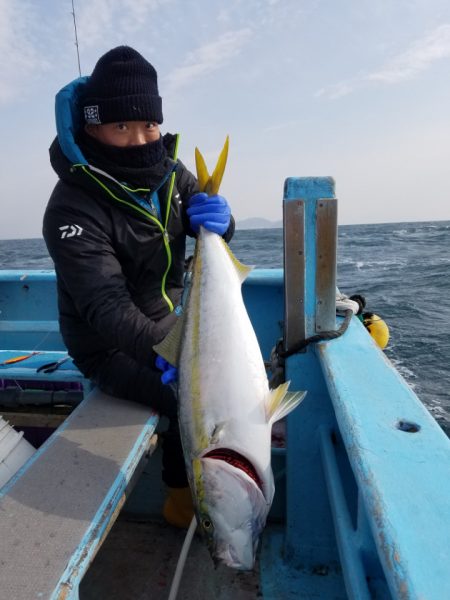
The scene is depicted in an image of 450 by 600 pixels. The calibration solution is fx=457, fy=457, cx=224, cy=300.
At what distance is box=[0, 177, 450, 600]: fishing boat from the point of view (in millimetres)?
1219

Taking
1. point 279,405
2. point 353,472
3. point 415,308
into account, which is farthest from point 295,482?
point 415,308

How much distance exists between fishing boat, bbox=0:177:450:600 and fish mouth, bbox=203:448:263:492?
361 millimetres

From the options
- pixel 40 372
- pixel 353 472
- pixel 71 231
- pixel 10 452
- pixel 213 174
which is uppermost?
pixel 213 174

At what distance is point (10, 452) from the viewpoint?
2.44 metres

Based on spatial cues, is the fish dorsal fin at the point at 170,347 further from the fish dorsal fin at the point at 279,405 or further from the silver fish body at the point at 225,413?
the fish dorsal fin at the point at 279,405

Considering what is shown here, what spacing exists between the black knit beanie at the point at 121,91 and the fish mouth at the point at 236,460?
5.74 feet

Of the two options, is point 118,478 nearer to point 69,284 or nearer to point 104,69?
point 69,284

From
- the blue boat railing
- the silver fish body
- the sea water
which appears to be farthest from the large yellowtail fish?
the sea water

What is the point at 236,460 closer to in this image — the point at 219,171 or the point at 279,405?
the point at 279,405

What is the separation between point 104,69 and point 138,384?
68.6 inches

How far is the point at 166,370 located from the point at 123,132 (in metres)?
1.32

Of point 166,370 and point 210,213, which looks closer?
point 166,370

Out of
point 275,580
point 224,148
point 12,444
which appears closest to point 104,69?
point 224,148

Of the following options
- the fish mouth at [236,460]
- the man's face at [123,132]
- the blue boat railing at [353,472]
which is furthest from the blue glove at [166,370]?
the man's face at [123,132]
